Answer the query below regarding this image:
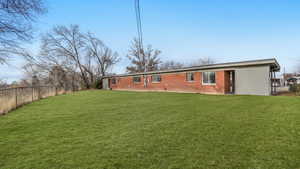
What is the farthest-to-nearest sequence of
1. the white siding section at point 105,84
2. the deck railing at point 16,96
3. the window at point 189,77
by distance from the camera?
the white siding section at point 105,84, the window at point 189,77, the deck railing at point 16,96

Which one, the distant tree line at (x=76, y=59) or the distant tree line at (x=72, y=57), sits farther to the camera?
the distant tree line at (x=72, y=57)

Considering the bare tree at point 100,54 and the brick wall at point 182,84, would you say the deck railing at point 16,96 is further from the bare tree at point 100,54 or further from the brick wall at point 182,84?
the bare tree at point 100,54

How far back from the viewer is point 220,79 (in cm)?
1370

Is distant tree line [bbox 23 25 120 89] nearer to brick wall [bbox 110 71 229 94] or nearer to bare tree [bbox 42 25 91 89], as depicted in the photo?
bare tree [bbox 42 25 91 89]

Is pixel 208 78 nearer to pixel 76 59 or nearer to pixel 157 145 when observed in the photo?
pixel 157 145

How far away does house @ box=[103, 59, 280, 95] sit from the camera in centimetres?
1166

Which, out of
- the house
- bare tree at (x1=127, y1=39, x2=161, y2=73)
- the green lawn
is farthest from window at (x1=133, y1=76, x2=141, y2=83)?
the green lawn

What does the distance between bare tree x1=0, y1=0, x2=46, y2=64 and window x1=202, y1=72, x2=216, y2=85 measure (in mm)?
12764

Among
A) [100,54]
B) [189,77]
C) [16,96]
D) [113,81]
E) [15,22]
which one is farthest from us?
[100,54]

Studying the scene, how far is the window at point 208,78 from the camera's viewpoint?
14277 mm

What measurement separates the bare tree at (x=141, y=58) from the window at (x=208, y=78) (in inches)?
1052

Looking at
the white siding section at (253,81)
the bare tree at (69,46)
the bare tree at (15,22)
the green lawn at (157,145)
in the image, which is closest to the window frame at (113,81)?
the bare tree at (69,46)

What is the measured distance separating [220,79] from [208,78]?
1.19 meters

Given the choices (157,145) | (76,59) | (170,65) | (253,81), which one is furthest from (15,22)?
(170,65)
